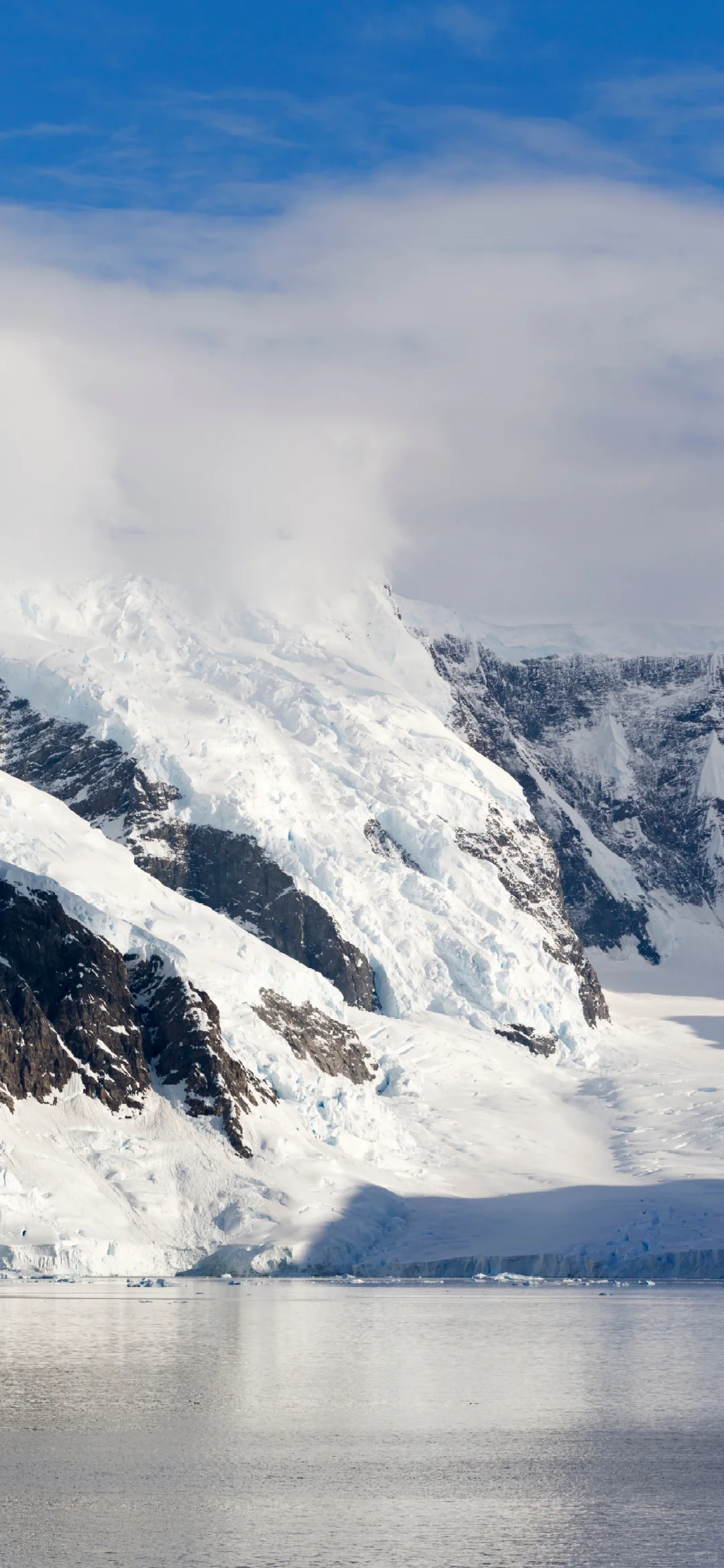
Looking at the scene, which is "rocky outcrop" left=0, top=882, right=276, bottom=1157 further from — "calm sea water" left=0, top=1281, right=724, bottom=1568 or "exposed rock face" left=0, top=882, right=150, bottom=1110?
"calm sea water" left=0, top=1281, right=724, bottom=1568

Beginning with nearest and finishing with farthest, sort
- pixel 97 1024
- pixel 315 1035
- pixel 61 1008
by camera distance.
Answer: pixel 97 1024
pixel 61 1008
pixel 315 1035

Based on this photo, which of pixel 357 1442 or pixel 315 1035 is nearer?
pixel 357 1442

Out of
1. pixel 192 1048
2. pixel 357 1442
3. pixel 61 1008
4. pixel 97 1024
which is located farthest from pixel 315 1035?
pixel 357 1442

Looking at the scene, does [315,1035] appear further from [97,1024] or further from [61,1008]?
[61,1008]

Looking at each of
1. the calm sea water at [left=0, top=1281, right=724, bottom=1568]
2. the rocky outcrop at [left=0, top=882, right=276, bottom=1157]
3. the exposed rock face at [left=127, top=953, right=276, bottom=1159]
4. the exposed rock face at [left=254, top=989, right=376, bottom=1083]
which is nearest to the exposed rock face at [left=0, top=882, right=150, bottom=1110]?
the rocky outcrop at [left=0, top=882, right=276, bottom=1157]

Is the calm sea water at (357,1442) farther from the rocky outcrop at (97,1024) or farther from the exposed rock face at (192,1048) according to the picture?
the exposed rock face at (192,1048)
